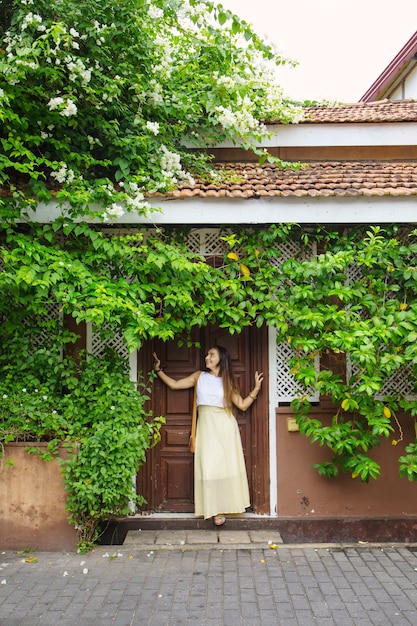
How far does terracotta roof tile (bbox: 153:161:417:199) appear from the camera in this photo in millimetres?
5191

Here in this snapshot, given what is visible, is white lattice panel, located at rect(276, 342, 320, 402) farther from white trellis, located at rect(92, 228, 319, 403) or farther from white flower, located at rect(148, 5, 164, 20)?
white flower, located at rect(148, 5, 164, 20)

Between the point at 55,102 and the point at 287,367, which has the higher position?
the point at 55,102

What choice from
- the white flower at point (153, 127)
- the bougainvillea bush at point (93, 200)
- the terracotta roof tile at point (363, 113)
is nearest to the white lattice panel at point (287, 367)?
the bougainvillea bush at point (93, 200)

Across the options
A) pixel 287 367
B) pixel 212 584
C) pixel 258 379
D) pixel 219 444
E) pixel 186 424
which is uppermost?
pixel 287 367

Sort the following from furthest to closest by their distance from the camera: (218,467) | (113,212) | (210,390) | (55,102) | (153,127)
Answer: (210,390) < (218,467) < (153,127) < (113,212) < (55,102)

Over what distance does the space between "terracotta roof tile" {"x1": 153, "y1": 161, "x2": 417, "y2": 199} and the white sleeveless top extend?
184cm

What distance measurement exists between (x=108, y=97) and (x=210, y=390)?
2972mm

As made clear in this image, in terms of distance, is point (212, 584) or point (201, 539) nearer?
point (212, 584)

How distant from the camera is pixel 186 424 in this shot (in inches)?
232

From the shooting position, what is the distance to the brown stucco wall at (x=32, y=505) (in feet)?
16.5

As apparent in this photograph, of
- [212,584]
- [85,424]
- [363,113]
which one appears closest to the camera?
[212,584]

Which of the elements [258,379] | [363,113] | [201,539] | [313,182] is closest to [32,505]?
[201,539]

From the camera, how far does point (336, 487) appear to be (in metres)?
5.64

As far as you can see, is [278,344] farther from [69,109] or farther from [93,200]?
[69,109]
